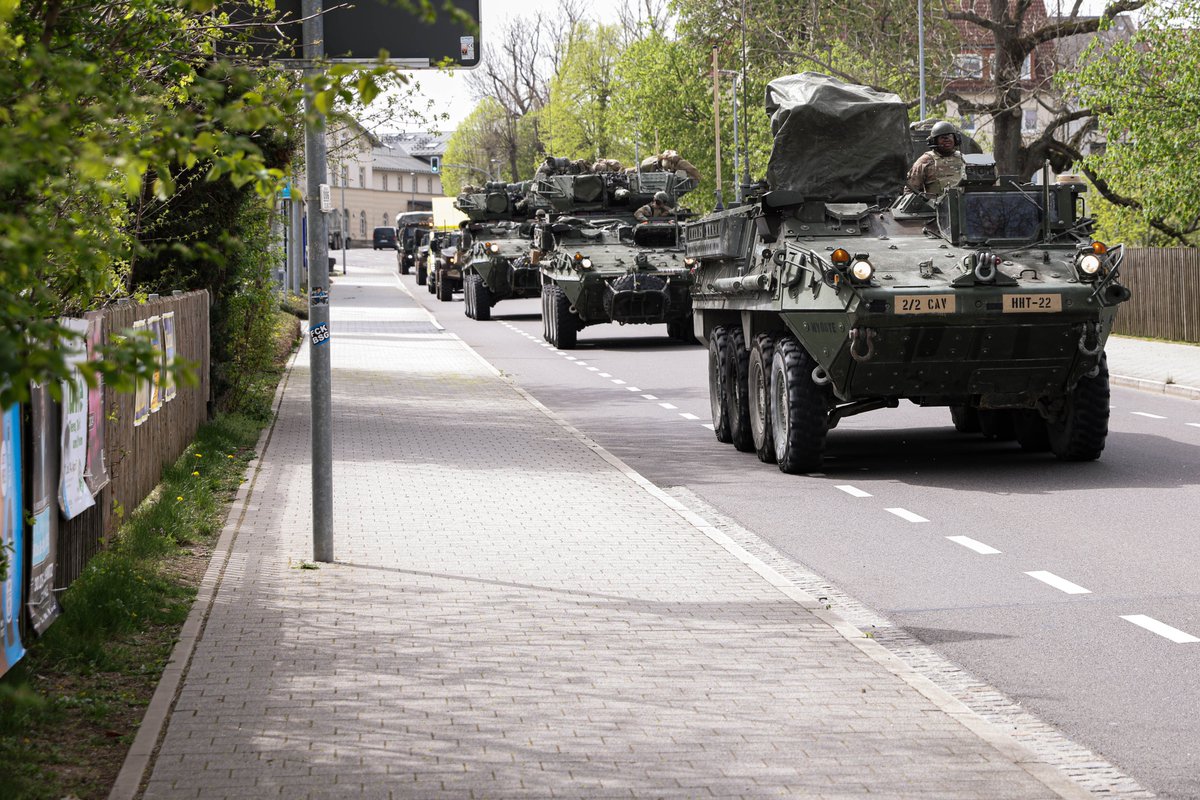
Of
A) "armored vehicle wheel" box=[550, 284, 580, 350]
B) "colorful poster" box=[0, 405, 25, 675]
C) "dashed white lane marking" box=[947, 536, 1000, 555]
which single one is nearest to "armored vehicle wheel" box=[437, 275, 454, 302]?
"armored vehicle wheel" box=[550, 284, 580, 350]

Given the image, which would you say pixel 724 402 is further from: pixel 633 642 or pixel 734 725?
pixel 734 725

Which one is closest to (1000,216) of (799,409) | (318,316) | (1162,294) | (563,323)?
(799,409)

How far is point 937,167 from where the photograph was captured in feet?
48.8

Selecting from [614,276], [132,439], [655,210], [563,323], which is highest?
[655,210]

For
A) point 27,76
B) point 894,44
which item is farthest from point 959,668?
point 894,44

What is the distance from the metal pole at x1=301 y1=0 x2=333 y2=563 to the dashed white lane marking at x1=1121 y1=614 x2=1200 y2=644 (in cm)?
424

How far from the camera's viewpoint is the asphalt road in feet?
23.1

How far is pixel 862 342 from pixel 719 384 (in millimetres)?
3505

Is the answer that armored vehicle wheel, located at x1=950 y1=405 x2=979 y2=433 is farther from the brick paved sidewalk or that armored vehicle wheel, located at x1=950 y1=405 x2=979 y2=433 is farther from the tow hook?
the brick paved sidewalk

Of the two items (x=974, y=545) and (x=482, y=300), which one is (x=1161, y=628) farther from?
(x=482, y=300)

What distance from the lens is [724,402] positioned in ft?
53.3

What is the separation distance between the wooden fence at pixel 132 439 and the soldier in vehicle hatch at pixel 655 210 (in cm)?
1726

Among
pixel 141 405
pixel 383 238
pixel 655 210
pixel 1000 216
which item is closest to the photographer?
pixel 141 405

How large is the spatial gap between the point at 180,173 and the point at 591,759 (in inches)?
383
